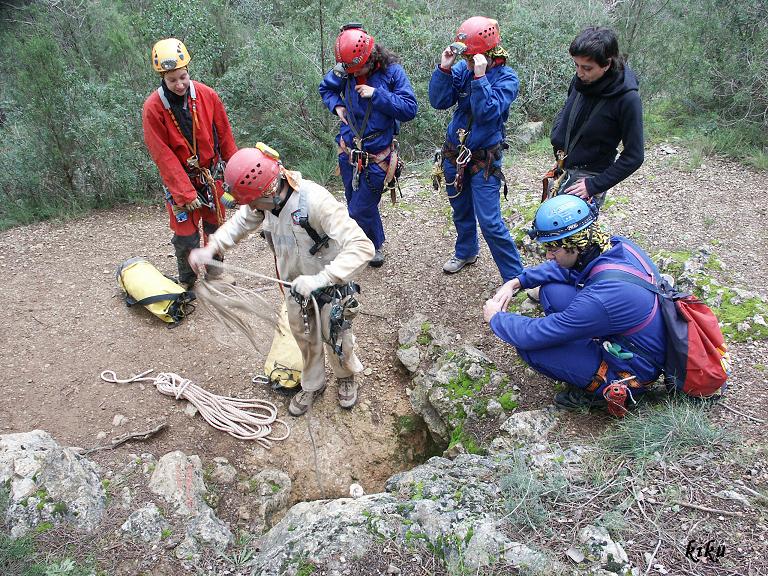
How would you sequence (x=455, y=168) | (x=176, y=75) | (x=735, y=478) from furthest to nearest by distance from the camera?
(x=455, y=168)
(x=176, y=75)
(x=735, y=478)

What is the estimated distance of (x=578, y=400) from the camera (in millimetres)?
3193

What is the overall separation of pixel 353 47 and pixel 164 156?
1.66 metres

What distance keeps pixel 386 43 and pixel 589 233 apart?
22.0 feet

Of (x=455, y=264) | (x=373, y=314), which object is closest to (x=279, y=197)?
(x=373, y=314)

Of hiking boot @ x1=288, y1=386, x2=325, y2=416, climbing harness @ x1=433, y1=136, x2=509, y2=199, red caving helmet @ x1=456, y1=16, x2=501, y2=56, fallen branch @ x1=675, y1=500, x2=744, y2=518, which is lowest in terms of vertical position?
hiking boot @ x1=288, y1=386, x2=325, y2=416

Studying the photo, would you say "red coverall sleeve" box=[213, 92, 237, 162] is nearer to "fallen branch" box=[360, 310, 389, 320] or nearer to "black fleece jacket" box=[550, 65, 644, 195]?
"fallen branch" box=[360, 310, 389, 320]

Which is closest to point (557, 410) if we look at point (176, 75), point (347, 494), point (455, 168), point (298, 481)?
point (347, 494)

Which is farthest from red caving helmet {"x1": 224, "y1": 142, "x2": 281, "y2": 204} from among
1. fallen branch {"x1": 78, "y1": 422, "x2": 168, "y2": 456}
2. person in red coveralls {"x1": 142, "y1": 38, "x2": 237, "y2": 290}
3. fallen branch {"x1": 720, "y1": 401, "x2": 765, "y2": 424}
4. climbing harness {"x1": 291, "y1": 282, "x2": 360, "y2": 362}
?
fallen branch {"x1": 720, "y1": 401, "x2": 765, "y2": 424}

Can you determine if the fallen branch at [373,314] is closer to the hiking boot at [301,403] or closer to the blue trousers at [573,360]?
the hiking boot at [301,403]

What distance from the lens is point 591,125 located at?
345cm

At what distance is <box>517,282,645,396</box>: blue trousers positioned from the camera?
2934mm

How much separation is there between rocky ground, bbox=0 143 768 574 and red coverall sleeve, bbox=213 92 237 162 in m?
1.37

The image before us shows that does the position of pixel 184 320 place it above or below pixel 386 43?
below

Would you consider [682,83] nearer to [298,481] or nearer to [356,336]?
[356,336]
